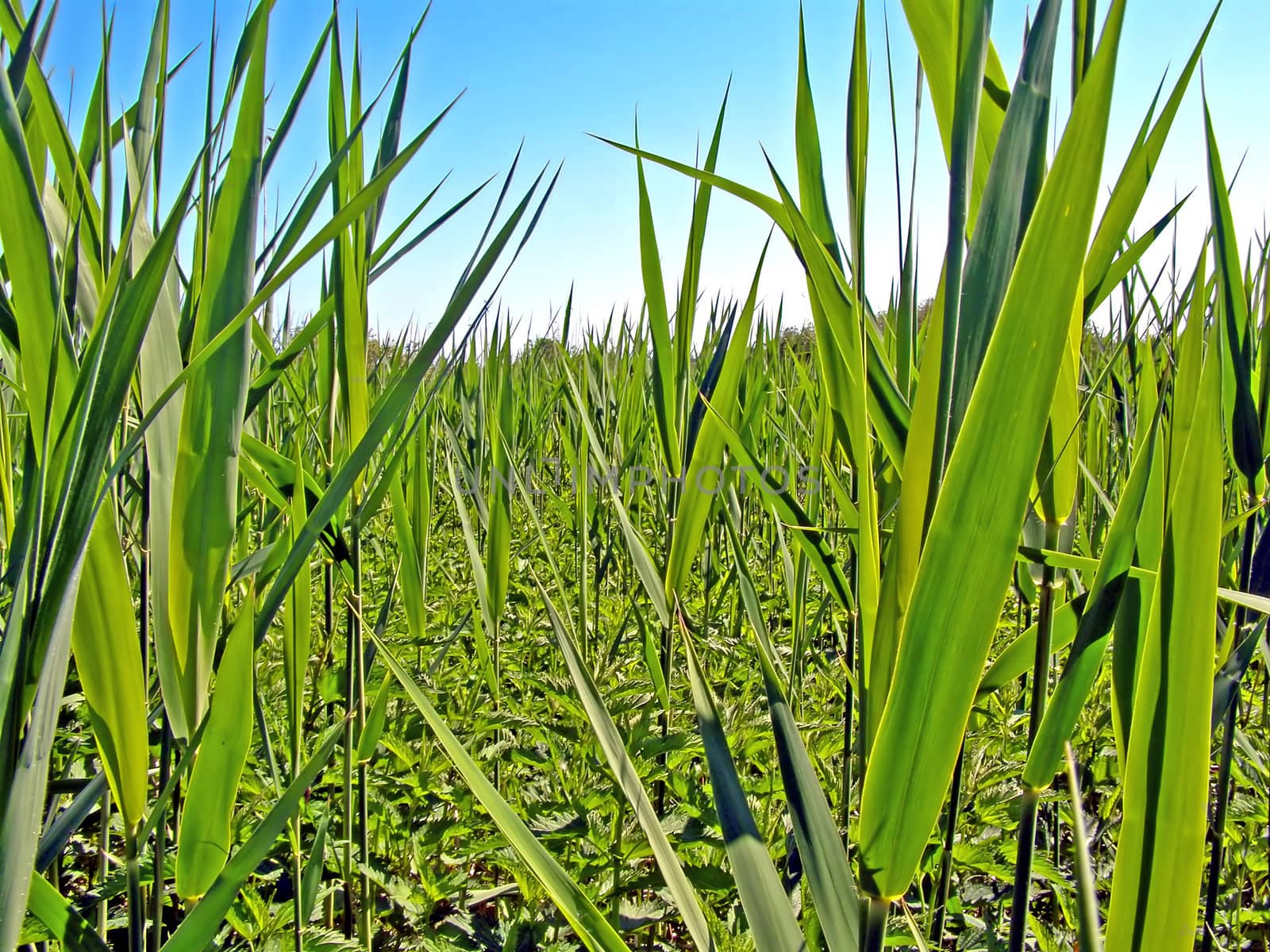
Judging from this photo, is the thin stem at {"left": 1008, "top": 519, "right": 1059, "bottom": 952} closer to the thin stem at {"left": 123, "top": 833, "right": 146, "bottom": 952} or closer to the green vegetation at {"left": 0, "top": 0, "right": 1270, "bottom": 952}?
the green vegetation at {"left": 0, "top": 0, "right": 1270, "bottom": 952}

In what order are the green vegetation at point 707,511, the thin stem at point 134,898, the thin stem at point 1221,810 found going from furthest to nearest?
1. the thin stem at point 1221,810
2. the thin stem at point 134,898
3. the green vegetation at point 707,511

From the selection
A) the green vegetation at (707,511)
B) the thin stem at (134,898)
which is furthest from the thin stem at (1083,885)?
the thin stem at (134,898)

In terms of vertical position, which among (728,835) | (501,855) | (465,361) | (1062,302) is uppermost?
(465,361)

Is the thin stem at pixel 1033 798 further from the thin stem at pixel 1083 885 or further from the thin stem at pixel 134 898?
the thin stem at pixel 134 898

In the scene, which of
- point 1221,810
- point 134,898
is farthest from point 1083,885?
point 1221,810

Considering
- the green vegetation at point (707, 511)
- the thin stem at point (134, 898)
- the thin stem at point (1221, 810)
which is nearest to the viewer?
the green vegetation at point (707, 511)

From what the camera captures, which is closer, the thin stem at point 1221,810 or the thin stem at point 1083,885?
the thin stem at point 1083,885

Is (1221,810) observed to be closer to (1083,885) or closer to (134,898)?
(1083,885)

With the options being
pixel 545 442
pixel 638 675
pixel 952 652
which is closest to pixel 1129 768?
pixel 952 652

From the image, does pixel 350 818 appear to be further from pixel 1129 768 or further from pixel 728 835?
pixel 1129 768

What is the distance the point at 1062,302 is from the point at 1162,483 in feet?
0.69

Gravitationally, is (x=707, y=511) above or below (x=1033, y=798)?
above

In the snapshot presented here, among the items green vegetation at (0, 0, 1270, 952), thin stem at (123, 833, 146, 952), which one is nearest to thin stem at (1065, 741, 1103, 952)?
green vegetation at (0, 0, 1270, 952)

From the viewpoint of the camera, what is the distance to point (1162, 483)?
1.53 ft
